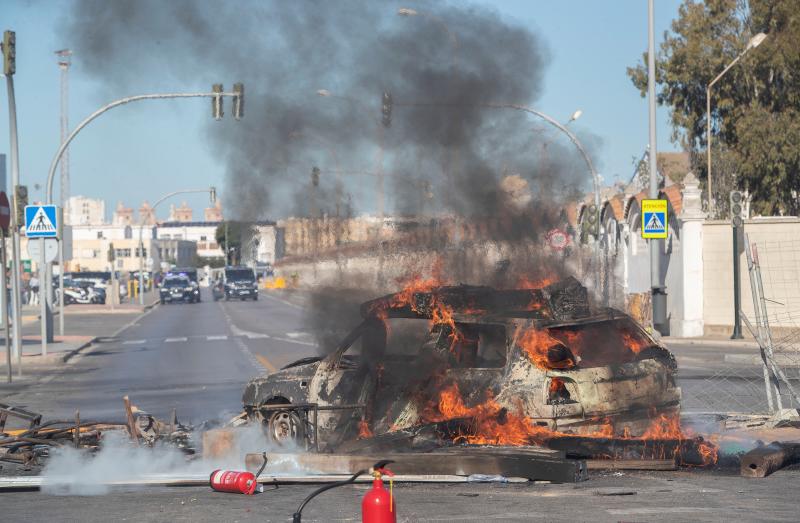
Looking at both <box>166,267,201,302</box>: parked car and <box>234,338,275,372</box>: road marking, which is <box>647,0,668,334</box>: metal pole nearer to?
<box>234,338,275,372</box>: road marking

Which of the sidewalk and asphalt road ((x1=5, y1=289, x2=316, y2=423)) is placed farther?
the sidewalk

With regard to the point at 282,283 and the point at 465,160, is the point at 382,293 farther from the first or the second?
the point at 282,283

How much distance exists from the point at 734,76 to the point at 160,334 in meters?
24.5

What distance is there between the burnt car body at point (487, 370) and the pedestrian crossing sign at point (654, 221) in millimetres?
18900

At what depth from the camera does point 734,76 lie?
45.8 m

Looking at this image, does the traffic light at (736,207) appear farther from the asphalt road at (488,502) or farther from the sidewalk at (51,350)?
the asphalt road at (488,502)

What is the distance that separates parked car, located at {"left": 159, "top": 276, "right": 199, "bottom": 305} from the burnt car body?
63186mm

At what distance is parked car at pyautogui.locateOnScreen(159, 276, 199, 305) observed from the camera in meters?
72.8

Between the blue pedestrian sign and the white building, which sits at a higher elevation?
the white building

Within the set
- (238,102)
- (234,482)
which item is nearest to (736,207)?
(238,102)

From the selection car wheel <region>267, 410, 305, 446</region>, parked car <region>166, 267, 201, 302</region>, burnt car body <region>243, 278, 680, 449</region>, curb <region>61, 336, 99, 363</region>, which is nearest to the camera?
burnt car body <region>243, 278, 680, 449</region>

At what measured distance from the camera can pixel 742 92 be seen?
1833 inches

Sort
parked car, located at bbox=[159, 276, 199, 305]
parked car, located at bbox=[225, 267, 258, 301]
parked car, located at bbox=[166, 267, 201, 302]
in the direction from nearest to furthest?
parked car, located at bbox=[225, 267, 258, 301] < parked car, located at bbox=[159, 276, 199, 305] < parked car, located at bbox=[166, 267, 201, 302]

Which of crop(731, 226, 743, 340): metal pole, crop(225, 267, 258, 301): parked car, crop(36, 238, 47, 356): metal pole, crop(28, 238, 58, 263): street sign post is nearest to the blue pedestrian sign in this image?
crop(36, 238, 47, 356): metal pole
